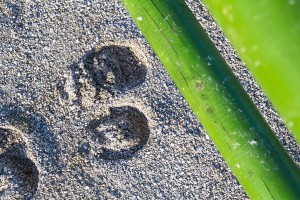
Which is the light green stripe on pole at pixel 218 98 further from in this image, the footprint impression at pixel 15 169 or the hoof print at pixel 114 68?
the footprint impression at pixel 15 169

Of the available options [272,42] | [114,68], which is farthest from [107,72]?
Result: [272,42]

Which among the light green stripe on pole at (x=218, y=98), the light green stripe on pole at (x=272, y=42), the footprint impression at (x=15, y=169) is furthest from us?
the footprint impression at (x=15, y=169)

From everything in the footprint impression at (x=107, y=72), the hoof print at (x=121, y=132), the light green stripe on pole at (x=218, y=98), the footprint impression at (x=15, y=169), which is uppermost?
the light green stripe on pole at (x=218, y=98)

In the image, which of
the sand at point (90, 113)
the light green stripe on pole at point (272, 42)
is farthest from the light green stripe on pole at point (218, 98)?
the sand at point (90, 113)

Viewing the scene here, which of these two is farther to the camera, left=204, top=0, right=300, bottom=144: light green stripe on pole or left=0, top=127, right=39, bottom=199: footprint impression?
left=0, top=127, right=39, bottom=199: footprint impression

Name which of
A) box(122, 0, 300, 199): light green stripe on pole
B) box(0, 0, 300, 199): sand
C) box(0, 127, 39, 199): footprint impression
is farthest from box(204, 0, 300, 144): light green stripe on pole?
box(0, 127, 39, 199): footprint impression

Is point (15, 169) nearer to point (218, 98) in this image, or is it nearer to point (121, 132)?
point (121, 132)

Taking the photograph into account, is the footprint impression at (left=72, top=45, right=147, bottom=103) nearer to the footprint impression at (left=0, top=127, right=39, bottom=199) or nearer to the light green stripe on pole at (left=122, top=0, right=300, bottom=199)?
the footprint impression at (left=0, top=127, right=39, bottom=199)
